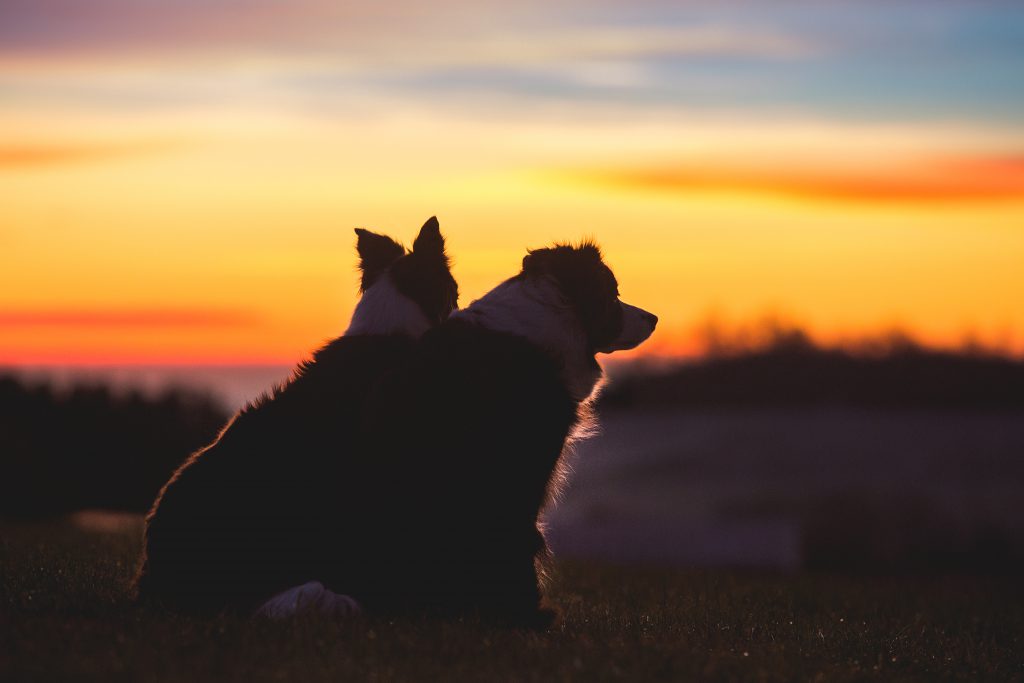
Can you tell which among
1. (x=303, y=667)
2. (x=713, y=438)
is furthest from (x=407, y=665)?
(x=713, y=438)

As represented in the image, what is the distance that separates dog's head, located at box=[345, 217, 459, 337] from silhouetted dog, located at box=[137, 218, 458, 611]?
563 mm

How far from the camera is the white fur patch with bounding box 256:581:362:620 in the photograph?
7.32 metres

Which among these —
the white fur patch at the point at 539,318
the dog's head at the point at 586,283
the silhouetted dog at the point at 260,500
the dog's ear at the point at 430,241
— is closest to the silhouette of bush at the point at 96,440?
the dog's ear at the point at 430,241

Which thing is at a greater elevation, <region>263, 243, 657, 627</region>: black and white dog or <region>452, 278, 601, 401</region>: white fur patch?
<region>452, 278, 601, 401</region>: white fur patch

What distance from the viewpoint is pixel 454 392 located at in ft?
24.5

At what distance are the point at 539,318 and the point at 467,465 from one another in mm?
1026

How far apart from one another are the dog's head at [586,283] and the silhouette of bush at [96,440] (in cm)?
1339

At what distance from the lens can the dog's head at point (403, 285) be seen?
8461 mm

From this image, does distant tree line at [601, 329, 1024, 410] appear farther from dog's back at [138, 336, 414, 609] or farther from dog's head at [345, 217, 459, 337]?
dog's back at [138, 336, 414, 609]

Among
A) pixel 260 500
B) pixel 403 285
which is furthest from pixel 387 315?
pixel 260 500

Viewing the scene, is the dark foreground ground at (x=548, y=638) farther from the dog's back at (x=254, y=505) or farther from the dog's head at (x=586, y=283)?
the dog's head at (x=586, y=283)

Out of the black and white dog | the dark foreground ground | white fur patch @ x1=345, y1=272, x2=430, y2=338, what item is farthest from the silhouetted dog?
white fur patch @ x1=345, y1=272, x2=430, y2=338

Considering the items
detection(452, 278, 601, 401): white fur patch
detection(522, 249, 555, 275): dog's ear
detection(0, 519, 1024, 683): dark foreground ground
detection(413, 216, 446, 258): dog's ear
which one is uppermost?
detection(413, 216, 446, 258): dog's ear

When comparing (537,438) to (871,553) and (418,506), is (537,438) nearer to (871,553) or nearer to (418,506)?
(418,506)
